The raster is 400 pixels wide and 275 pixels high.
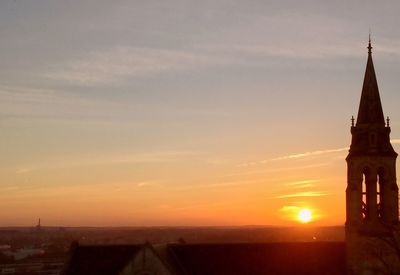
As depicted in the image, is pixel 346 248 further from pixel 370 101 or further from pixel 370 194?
pixel 370 101

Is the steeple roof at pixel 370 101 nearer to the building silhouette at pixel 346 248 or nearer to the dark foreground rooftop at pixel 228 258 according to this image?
the building silhouette at pixel 346 248

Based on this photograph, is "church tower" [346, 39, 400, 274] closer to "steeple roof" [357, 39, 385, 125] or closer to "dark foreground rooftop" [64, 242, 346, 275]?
"steeple roof" [357, 39, 385, 125]

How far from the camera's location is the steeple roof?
3509 cm

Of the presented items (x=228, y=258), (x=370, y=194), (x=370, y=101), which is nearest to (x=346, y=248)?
(x=370, y=194)

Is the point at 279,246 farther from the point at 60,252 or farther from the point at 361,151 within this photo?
the point at 60,252

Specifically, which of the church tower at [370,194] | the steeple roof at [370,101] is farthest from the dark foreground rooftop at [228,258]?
the steeple roof at [370,101]

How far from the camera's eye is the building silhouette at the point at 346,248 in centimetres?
3325

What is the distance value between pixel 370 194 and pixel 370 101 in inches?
217

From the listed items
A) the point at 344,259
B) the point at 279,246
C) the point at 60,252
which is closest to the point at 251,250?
the point at 279,246

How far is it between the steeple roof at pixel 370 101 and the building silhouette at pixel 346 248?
0.06 metres

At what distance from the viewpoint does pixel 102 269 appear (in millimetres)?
33719

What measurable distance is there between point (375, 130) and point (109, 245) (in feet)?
54.3

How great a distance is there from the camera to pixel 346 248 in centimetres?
3397

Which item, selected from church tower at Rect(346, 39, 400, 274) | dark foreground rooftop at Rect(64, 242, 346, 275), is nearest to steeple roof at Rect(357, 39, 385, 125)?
church tower at Rect(346, 39, 400, 274)
